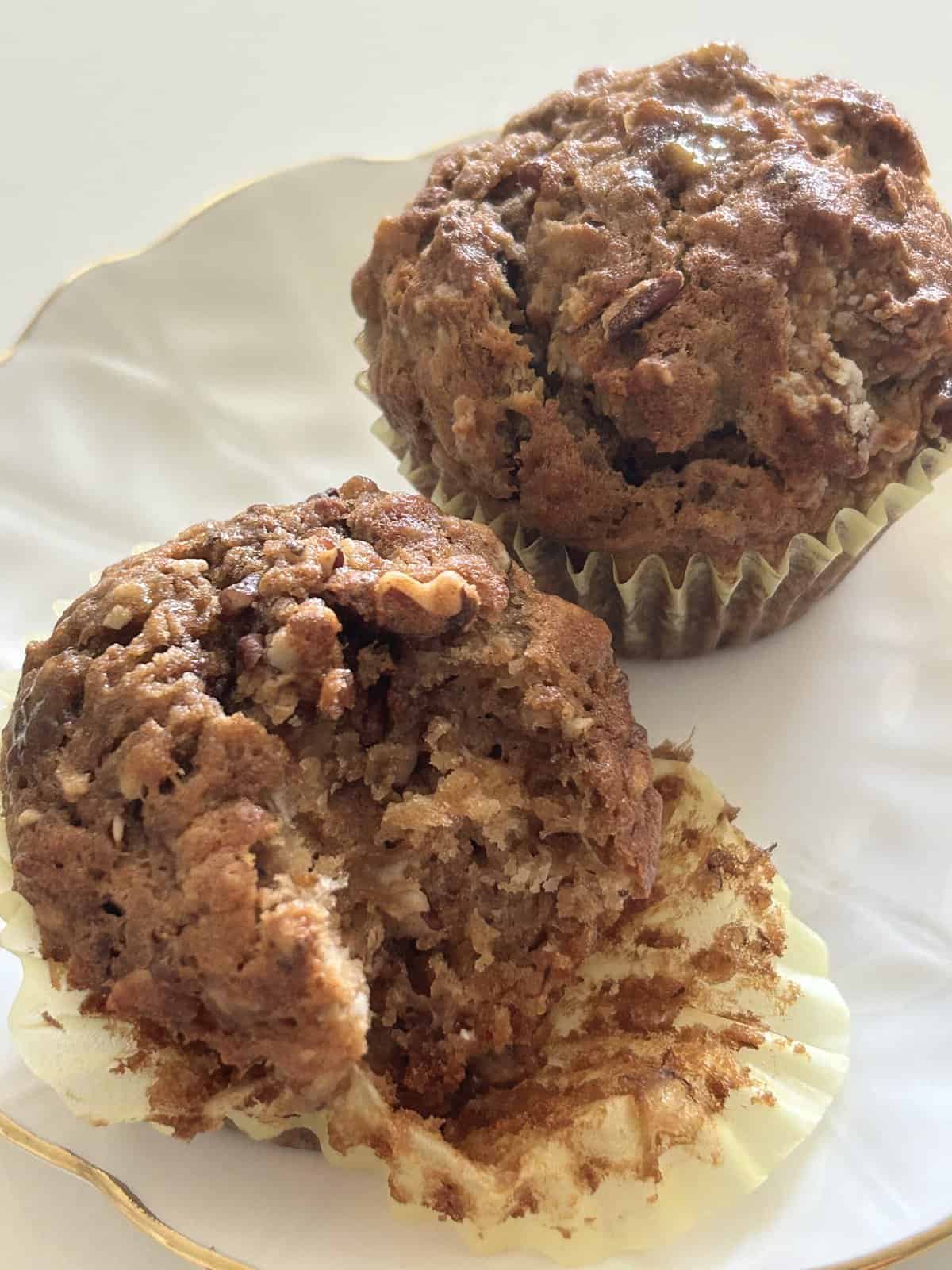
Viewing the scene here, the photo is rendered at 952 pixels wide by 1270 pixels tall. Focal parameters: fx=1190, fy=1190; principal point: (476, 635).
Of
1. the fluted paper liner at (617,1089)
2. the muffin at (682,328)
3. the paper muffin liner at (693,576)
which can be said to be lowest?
the fluted paper liner at (617,1089)

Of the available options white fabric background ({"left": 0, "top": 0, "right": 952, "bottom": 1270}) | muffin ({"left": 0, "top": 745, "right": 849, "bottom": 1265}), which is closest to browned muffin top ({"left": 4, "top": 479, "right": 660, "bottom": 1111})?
muffin ({"left": 0, "top": 745, "right": 849, "bottom": 1265})

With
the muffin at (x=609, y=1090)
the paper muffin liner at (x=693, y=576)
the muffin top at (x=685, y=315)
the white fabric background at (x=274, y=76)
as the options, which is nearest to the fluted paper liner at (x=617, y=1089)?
the muffin at (x=609, y=1090)

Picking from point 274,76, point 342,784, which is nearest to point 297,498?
point 342,784

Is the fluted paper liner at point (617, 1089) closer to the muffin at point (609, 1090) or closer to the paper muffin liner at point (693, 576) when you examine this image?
the muffin at point (609, 1090)

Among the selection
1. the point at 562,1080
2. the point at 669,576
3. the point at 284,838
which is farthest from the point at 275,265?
the point at 562,1080

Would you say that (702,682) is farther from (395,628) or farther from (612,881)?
(395,628)
